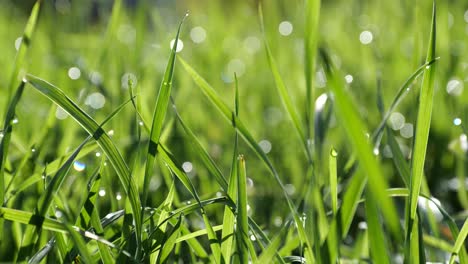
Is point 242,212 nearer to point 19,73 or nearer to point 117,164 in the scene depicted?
point 117,164

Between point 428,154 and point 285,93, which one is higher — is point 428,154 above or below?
below

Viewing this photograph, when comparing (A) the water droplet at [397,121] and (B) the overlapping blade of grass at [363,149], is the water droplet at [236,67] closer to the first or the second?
(A) the water droplet at [397,121]

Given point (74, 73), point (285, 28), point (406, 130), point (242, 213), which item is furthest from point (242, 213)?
point (285, 28)

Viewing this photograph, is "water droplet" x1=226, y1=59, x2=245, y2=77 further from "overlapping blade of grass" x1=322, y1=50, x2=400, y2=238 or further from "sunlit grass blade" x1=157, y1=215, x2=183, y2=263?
"overlapping blade of grass" x1=322, y1=50, x2=400, y2=238

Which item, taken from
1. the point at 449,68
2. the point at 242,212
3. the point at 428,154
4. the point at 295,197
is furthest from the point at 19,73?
the point at 449,68

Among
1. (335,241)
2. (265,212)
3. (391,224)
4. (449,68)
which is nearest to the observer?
(391,224)

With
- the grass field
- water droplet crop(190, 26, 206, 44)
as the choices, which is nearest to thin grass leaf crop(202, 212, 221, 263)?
the grass field

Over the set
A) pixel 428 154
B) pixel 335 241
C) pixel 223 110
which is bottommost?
pixel 428 154
